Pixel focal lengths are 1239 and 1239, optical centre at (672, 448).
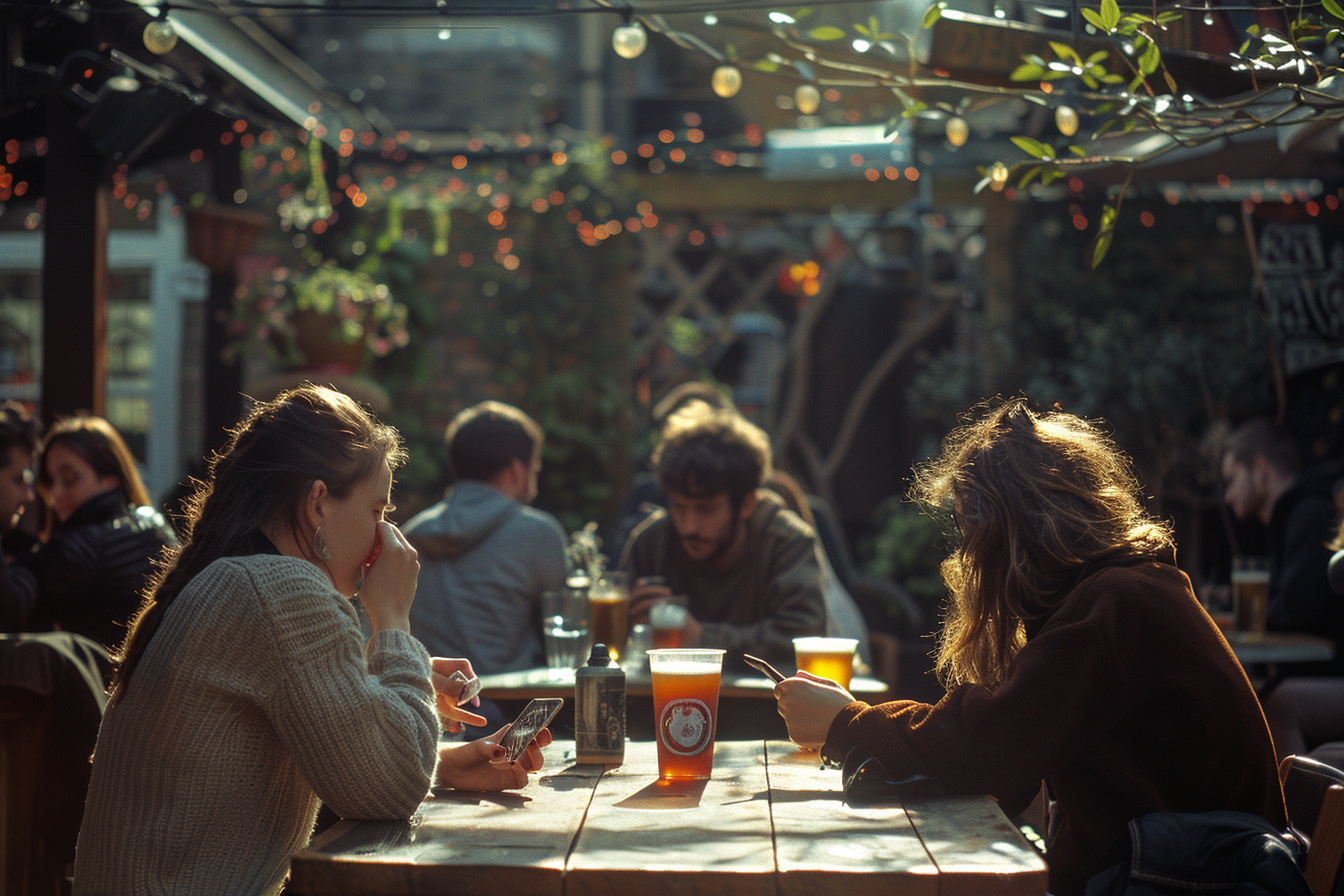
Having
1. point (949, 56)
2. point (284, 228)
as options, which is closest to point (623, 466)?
point (284, 228)

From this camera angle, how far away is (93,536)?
9.51 feet

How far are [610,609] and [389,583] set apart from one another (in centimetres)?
124

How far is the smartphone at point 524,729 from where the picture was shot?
1609mm

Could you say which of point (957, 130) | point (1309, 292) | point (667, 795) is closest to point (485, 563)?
point (957, 130)

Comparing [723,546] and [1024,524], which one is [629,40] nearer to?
[723,546]

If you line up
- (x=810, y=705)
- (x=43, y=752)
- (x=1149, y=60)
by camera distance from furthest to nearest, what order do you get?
(x=43, y=752) < (x=1149, y=60) < (x=810, y=705)

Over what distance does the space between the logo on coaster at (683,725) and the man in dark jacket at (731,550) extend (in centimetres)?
117

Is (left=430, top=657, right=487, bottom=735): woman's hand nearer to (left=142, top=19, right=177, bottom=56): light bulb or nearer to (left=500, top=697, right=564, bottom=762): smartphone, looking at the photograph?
(left=500, top=697, right=564, bottom=762): smartphone

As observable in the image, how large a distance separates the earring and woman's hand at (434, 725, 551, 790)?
1.01 feet

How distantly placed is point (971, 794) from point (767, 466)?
5.46 ft

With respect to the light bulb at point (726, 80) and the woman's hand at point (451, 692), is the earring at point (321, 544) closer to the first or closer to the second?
the woman's hand at point (451, 692)

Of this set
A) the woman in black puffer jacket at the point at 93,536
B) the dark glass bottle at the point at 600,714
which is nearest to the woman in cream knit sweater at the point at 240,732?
the dark glass bottle at the point at 600,714

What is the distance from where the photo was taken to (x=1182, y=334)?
5309 mm

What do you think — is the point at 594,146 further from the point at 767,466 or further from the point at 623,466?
the point at 767,466
